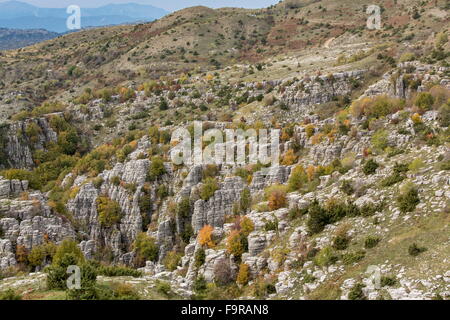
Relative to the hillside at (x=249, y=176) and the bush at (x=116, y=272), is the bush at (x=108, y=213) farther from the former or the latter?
the bush at (x=116, y=272)

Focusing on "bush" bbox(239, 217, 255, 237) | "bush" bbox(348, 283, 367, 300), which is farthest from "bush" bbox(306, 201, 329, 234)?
"bush" bbox(348, 283, 367, 300)

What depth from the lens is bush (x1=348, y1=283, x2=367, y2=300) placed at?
18531mm

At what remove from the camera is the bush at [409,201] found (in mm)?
23062

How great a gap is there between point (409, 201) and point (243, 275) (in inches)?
393

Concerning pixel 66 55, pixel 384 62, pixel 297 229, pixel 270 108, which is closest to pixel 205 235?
pixel 297 229

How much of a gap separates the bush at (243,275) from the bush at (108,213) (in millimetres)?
23468

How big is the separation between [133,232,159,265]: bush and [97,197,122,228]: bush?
5.93 m

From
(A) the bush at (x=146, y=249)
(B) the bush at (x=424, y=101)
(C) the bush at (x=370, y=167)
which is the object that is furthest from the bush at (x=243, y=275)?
(B) the bush at (x=424, y=101)

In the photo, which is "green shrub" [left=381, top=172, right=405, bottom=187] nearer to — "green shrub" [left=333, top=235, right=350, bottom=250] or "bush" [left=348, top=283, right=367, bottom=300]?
"green shrub" [left=333, top=235, right=350, bottom=250]

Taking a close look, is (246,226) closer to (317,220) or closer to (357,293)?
(317,220)

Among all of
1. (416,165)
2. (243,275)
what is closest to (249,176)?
(243,275)

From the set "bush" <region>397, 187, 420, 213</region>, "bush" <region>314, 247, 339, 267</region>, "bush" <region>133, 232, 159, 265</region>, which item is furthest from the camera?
"bush" <region>133, 232, 159, 265</region>

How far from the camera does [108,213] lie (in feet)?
152

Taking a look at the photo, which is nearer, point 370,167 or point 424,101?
point 370,167
